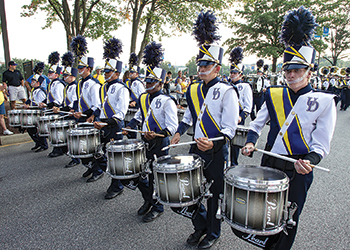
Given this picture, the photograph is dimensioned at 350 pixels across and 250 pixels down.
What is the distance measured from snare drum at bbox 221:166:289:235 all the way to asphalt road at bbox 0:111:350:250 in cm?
112

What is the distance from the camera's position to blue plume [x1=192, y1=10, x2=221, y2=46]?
308cm

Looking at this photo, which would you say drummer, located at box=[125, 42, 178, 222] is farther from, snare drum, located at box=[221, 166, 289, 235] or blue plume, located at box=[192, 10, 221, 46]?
snare drum, located at box=[221, 166, 289, 235]

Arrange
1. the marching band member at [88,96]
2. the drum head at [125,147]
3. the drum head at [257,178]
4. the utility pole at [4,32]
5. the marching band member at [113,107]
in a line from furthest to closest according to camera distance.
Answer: the utility pole at [4,32] → the marching band member at [88,96] → the marching band member at [113,107] → the drum head at [125,147] → the drum head at [257,178]

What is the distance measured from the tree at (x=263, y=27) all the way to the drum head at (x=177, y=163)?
32.1 meters

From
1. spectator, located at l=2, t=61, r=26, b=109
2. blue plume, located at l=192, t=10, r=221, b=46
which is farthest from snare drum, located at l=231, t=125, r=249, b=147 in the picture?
spectator, located at l=2, t=61, r=26, b=109

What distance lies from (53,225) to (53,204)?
0.68 meters

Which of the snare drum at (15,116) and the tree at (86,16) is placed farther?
the tree at (86,16)

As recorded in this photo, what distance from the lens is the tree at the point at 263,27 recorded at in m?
31.8

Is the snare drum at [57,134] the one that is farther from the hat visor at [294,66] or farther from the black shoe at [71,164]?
the hat visor at [294,66]

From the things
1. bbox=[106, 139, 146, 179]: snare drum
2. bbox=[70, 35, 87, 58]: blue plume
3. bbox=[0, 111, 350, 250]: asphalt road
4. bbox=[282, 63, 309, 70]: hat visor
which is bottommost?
bbox=[0, 111, 350, 250]: asphalt road

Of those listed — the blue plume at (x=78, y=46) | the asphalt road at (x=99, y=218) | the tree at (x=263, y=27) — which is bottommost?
the asphalt road at (x=99, y=218)

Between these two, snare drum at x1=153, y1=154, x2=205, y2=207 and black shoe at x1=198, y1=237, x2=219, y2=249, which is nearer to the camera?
snare drum at x1=153, y1=154, x2=205, y2=207

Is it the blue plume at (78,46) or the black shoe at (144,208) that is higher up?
the blue plume at (78,46)

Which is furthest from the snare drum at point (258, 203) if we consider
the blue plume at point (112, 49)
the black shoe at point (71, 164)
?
the black shoe at point (71, 164)
